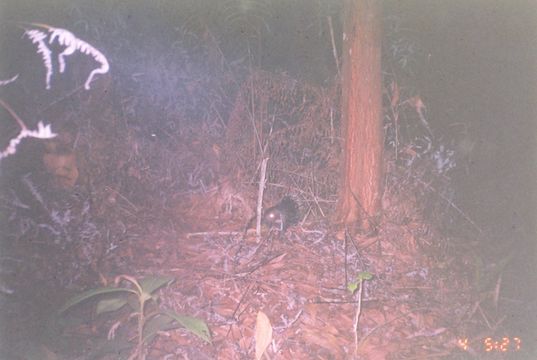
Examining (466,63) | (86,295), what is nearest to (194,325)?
(86,295)

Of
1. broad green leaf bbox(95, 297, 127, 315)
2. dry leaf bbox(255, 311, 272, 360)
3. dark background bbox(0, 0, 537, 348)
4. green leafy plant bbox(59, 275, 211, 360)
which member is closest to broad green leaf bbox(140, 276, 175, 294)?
green leafy plant bbox(59, 275, 211, 360)

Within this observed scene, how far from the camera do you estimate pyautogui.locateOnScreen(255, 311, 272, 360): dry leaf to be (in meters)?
2.39

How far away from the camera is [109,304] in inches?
96.0

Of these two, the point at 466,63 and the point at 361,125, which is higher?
the point at 466,63

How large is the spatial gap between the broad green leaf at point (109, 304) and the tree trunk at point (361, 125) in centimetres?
132

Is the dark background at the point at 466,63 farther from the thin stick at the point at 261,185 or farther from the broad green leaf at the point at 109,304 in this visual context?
the broad green leaf at the point at 109,304

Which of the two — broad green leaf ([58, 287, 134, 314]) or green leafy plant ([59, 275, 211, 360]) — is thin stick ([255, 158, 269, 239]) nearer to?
green leafy plant ([59, 275, 211, 360])

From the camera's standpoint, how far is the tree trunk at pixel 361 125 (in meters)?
2.99

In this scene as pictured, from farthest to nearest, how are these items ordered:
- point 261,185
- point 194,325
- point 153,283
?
point 261,185 → point 153,283 → point 194,325

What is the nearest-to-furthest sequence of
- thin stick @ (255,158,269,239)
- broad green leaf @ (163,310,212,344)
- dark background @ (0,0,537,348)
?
broad green leaf @ (163,310,212,344)
dark background @ (0,0,537,348)
thin stick @ (255,158,269,239)

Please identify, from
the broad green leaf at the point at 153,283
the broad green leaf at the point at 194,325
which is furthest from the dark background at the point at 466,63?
the broad green leaf at the point at 194,325

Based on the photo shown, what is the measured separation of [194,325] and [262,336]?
33 centimetres

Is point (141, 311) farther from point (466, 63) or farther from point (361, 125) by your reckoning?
point (466, 63)

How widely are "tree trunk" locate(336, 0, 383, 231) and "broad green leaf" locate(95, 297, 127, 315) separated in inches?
52.0
